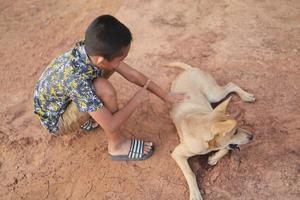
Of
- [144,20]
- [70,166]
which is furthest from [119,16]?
[70,166]

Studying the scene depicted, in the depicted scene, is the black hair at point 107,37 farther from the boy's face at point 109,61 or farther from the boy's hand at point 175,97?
the boy's hand at point 175,97

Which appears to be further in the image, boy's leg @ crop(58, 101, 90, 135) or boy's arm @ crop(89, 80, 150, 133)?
boy's leg @ crop(58, 101, 90, 135)

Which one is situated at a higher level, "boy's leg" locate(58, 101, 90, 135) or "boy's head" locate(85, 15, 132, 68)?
"boy's head" locate(85, 15, 132, 68)

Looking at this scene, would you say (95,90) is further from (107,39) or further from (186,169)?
(186,169)

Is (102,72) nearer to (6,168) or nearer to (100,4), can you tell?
(6,168)

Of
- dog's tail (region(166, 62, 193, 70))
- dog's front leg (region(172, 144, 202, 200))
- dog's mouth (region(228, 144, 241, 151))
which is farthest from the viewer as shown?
dog's tail (region(166, 62, 193, 70))

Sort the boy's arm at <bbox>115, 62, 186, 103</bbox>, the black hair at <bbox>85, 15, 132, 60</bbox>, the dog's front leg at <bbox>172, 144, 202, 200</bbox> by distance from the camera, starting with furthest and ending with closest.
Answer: the boy's arm at <bbox>115, 62, 186, 103</bbox>
the dog's front leg at <bbox>172, 144, 202, 200</bbox>
the black hair at <bbox>85, 15, 132, 60</bbox>

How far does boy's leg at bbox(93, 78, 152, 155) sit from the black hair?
0.34 metres

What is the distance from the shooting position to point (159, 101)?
13.3 feet

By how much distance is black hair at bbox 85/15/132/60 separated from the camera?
2805 millimetres

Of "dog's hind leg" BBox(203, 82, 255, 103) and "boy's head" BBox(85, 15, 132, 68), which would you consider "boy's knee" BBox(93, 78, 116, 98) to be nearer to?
"boy's head" BBox(85, 15, 132, 68)

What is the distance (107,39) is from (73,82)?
19.5 inches

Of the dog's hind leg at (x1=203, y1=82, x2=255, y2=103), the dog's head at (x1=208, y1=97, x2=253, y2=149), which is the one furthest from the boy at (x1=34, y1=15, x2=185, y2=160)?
the dog's head at (x1=208, y1=97, x2=253, y2=149)

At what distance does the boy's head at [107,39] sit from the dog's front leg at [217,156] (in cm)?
125
